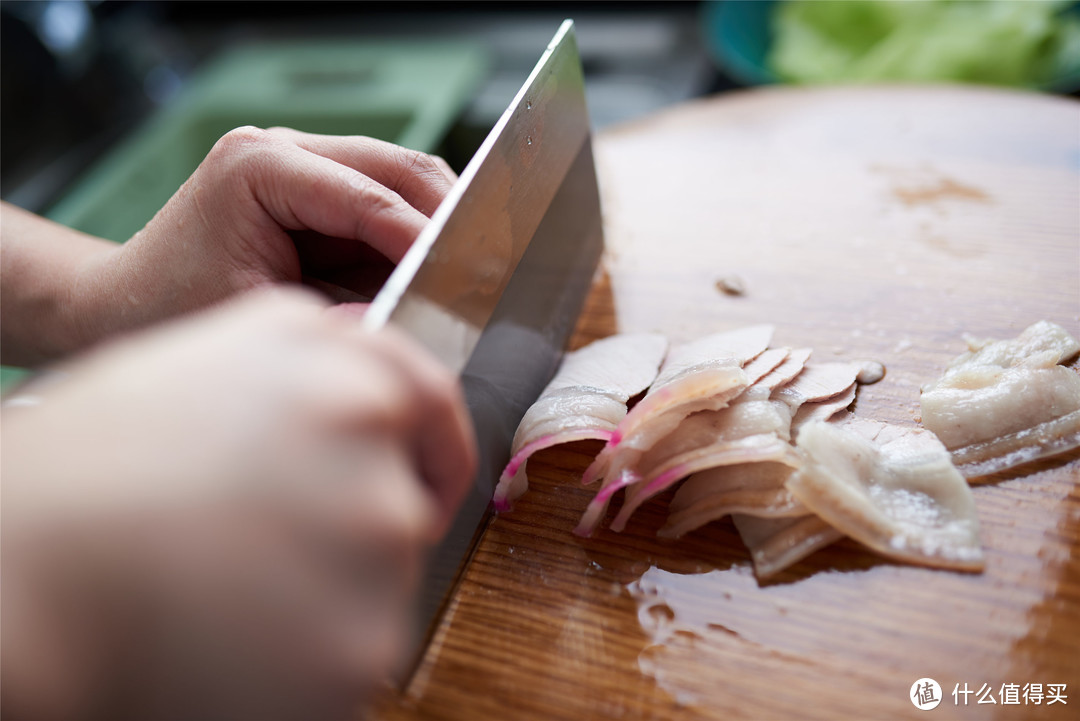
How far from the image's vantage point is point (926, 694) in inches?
28.8

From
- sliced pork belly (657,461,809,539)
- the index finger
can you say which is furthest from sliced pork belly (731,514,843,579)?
the index finger

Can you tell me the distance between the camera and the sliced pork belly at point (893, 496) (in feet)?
2.70

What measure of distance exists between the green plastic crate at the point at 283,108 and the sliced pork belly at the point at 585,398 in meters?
1.16

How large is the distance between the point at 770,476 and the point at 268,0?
302 cm

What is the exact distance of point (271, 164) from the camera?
0.93 meters

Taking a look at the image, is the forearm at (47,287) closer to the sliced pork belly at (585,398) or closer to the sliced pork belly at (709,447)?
the sliced pork belly at (585,398)

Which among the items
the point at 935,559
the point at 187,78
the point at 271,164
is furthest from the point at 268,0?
the point at 935,559

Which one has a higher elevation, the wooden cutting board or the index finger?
the index finger

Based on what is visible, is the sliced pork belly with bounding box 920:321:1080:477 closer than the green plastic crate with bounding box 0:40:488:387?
Yes

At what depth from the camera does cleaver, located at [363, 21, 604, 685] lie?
0.77 meters

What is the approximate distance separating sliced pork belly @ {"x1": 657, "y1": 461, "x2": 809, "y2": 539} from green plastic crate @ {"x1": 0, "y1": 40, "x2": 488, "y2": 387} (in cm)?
143

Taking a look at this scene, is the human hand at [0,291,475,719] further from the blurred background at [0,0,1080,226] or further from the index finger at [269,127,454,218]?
the blurred background at [0,0,1080,226]

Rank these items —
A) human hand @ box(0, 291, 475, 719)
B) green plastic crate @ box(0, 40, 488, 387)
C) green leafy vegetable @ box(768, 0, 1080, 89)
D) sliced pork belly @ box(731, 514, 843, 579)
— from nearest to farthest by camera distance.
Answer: human hand @ box(0, 291, 475, 719)
sliced pork belly @ box(731, 514, 843, 579)
green leafy vegetable @ box(768, 0, 1080, 89)
green plastic crate @ box(0, 40, 488, 387)

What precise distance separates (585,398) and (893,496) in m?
0.37
